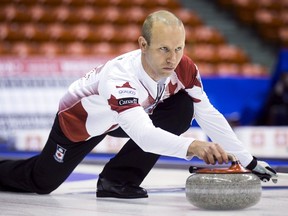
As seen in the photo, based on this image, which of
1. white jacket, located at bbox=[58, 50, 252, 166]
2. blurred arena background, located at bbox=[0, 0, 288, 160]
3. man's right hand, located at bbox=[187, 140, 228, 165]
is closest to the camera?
man's right hand, located at bbox=[187, 140, 228, 165]

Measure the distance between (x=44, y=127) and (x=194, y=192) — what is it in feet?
20.3

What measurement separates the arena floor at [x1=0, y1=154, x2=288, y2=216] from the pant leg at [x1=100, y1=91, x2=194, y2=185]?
0.15 m

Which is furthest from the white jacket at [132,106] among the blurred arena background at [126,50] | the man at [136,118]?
the blurred arena background at [126,50]

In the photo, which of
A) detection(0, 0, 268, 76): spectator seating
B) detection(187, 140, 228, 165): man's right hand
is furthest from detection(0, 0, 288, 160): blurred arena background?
detection(187, 140, 228, 165): man's right hand

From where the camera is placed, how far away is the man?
3.50 meters

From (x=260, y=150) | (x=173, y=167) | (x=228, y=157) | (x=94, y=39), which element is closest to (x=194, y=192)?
(x=228, y=157)

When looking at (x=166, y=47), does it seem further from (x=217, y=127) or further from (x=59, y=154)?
(x=59, y=154)

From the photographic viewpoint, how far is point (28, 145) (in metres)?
7.96

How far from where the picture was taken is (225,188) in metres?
3.29

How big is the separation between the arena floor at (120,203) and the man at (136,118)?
0.13m

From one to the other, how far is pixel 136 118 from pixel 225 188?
0.51 meters

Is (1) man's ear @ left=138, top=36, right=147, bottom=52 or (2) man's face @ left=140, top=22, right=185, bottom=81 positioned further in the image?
(1) man's ear @ left=138, top=36, right=147, bottom=52

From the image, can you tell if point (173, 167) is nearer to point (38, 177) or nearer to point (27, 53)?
point (38, 177)

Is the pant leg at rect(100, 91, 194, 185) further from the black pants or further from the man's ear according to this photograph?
the man's ear
